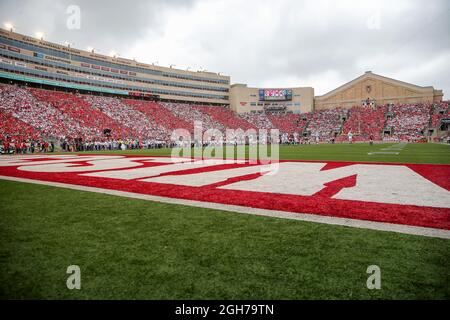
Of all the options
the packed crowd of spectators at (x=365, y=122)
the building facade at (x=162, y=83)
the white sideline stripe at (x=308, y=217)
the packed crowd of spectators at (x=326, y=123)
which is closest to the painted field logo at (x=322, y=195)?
the white sideline stripe at (x=308, y=217)

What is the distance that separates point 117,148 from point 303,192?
35153 millimetres

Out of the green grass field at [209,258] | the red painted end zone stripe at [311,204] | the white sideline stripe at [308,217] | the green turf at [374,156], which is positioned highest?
the green turf at [374,156]

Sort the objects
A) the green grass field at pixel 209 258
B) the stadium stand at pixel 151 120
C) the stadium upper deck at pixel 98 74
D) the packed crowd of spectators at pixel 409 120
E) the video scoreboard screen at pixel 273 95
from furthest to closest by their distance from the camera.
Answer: the video scoreboard screen at pixel 273 95 < the packed crowd of spectators at pixel 409 120 < the stadium upper deck at pixel 98 74 < the stadium stand at pixel 151 120 < the green grass field at pixel 209 258

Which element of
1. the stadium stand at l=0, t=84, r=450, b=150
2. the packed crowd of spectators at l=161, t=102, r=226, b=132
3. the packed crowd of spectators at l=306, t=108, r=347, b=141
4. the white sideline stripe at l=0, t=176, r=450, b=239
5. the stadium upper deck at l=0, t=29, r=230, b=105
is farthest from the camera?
the packed crowd of spectators at l=161, t=102, r=226, b=132

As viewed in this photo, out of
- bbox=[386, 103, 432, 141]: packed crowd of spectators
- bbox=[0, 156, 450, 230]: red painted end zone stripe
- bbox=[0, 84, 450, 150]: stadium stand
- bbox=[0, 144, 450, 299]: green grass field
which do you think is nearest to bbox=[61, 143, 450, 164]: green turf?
bbox=[0, 156, 450, 230]: red painted end zone stripe

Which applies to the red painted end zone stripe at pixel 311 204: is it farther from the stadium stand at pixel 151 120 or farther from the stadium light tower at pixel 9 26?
the stadium light tower at pixel 9 26

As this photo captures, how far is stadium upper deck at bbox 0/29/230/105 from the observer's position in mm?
45875

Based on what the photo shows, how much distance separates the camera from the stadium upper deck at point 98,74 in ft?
151

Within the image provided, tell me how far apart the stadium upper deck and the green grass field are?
53.2 m

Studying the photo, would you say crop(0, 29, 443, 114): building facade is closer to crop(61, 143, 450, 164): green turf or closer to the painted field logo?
crop(61, 143, 450, 164): green turf

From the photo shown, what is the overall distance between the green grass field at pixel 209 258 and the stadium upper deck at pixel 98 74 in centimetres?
5321

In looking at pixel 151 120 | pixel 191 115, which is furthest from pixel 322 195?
pixel 191 115

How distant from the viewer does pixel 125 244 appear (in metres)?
3.70

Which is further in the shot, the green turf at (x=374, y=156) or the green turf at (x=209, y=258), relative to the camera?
the green turf at (x=374, y=156)
